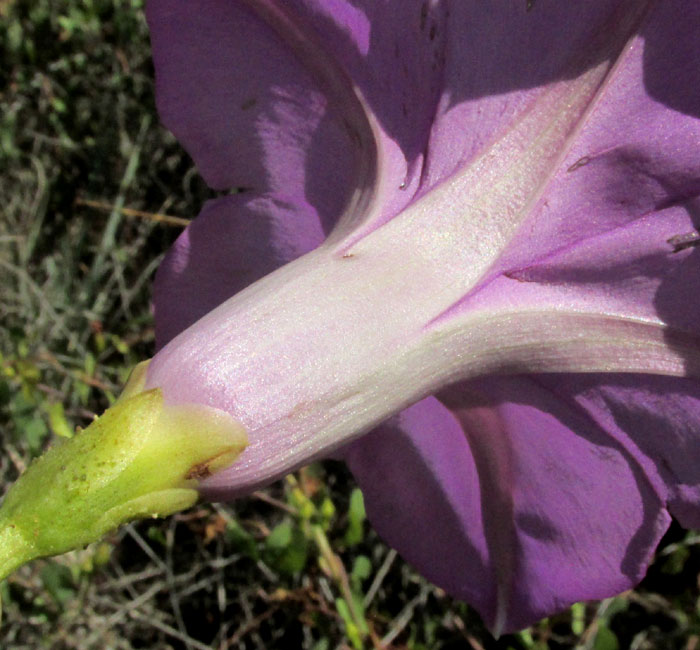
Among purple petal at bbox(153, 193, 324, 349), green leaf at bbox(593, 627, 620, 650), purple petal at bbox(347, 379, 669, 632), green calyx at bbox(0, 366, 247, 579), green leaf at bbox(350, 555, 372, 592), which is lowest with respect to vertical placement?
green leaf at bbox(593, 627, 620, 650)

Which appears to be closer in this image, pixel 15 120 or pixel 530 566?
pixel 530 566

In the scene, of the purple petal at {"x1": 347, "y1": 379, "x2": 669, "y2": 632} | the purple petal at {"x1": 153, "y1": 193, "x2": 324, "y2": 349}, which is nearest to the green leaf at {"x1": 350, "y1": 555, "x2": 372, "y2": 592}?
the purple petal at {"x1": 347, "y1": 379, "x2": 669, "y2": 632}

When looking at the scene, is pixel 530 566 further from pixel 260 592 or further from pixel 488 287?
pixel 260 592

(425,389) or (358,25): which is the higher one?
(358,25)

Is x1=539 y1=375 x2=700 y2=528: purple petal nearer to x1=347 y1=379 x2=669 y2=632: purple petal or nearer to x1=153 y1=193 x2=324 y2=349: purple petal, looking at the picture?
x1=347 y1=379 x2=669 y2=632: purple petal

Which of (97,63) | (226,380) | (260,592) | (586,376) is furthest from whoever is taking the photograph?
(97,63)

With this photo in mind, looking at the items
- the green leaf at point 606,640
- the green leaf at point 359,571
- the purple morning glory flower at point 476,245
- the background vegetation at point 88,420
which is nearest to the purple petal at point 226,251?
the purple morning glory flower at point 476,245

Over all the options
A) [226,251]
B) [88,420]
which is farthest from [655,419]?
[88,420]

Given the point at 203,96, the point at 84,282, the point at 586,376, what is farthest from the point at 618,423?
the point at 84,282
